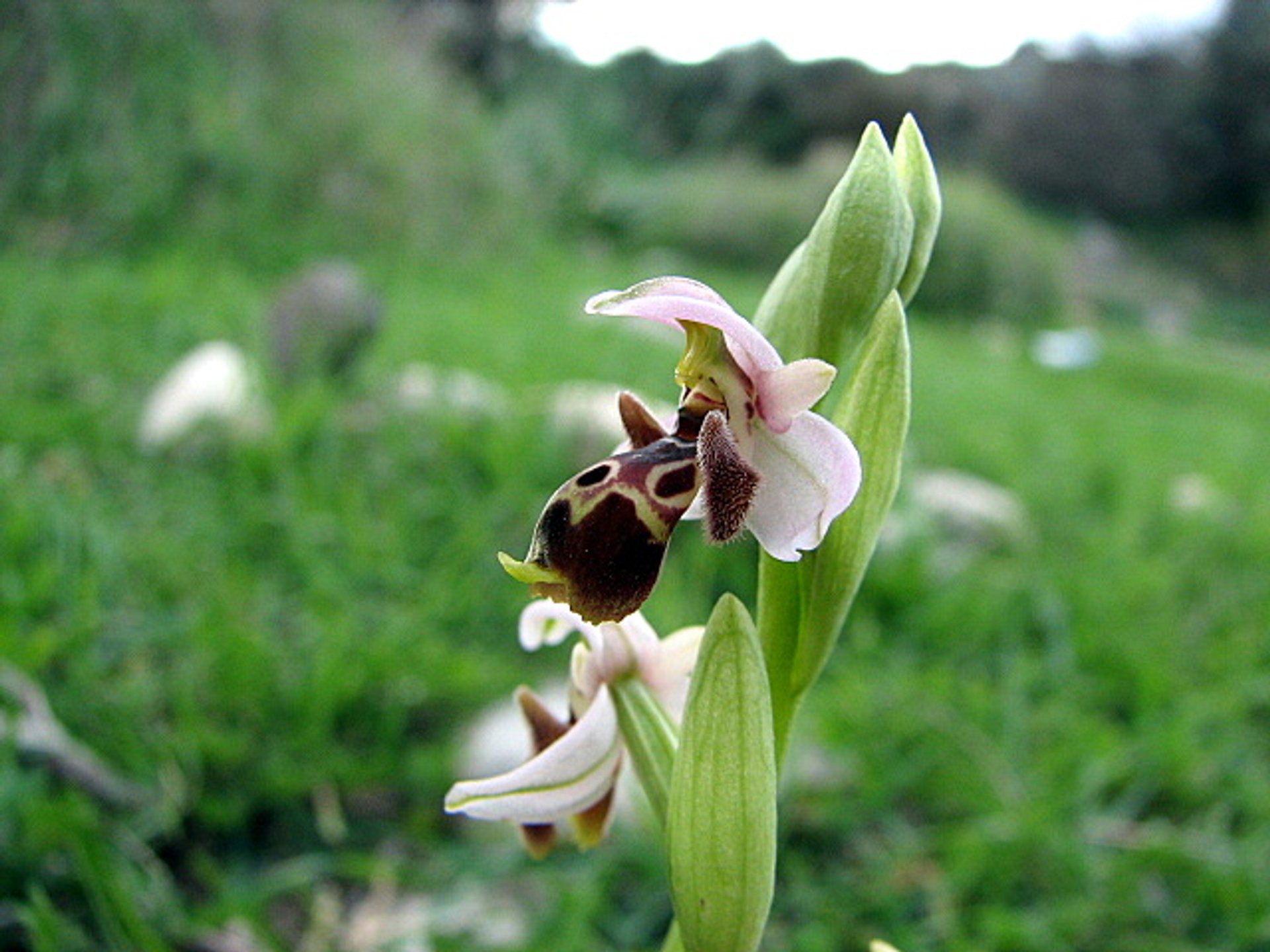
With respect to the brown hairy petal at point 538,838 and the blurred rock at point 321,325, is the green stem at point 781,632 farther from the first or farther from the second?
the blurred rock at point 321,325

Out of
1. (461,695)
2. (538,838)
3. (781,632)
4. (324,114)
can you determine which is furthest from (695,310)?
(324,114)

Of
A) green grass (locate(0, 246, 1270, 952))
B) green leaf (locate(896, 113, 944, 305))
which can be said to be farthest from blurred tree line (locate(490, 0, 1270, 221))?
green leaf (locate(896, 113, 944, 305))

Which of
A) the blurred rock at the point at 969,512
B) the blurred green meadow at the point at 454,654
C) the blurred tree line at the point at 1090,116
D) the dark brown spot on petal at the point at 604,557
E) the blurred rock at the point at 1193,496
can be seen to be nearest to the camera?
the dark brown spot on petal at the point at 604,557

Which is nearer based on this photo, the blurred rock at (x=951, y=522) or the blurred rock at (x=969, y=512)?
the blurred rock at (x=951, y=522)

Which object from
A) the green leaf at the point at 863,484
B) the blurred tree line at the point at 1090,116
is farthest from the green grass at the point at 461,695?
the blurred tree line at the point at 1090,116

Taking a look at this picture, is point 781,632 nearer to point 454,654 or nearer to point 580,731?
point 580,731

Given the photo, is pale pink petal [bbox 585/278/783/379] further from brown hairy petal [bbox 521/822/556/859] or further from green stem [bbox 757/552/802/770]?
brown hairy petal [bbox 521/822/556/859]
